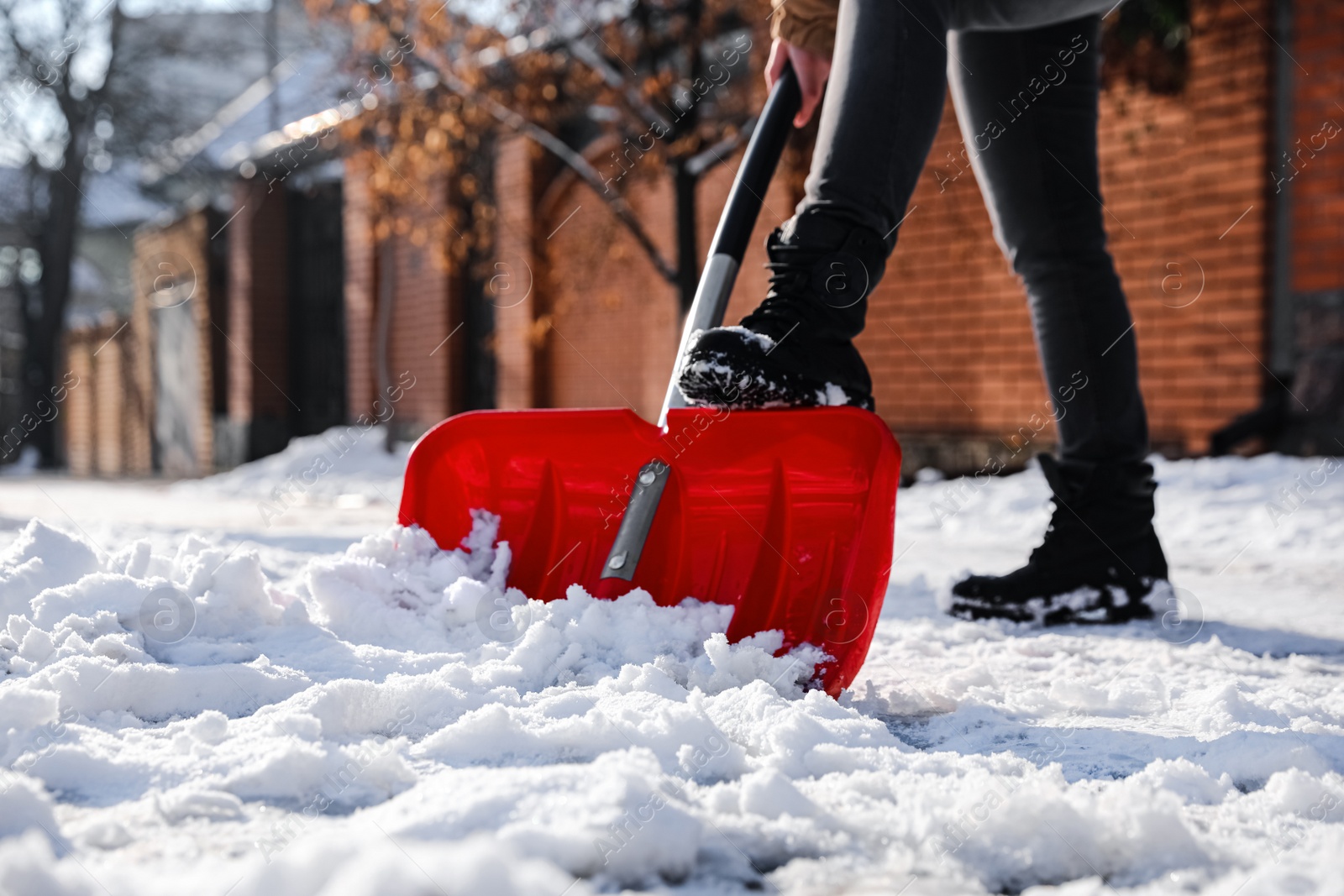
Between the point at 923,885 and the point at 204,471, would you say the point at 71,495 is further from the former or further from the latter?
the point at 204,471

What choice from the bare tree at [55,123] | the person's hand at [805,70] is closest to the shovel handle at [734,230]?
the person's hand at [805,70]

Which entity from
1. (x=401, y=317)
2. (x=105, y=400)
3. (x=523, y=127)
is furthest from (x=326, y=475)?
(x=105, y=400)

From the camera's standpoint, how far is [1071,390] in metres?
2.11

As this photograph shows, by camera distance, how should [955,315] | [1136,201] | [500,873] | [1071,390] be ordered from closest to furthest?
[500,873] < [1071,390] < [1136,201] < [955,315]

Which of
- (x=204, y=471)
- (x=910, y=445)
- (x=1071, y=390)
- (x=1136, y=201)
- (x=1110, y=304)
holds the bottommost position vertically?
(x=204, y=471)

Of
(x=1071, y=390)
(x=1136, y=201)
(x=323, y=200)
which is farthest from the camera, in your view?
(x=323, y=200)

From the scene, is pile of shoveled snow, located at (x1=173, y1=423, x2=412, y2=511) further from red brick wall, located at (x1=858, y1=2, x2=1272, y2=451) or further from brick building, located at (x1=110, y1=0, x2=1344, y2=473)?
red brick wall, located at (x1=858, y1=2, x2=1272, y2=451)

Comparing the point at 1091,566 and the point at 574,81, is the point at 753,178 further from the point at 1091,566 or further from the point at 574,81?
the point at 574,81

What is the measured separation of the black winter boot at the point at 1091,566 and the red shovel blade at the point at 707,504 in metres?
0.77

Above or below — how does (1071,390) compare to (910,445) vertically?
above

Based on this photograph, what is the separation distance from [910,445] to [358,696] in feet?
17.4

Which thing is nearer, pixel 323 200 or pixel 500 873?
pixel 500 873

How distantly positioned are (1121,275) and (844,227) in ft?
13.9

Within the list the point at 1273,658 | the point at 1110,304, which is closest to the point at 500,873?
the point at 1273,658
